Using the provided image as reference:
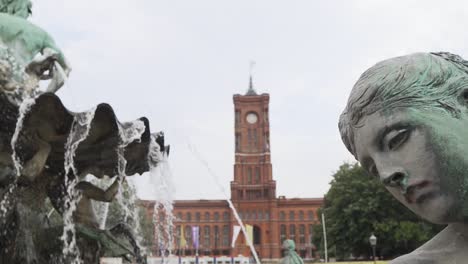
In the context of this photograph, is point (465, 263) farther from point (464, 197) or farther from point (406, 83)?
point (406, 83)

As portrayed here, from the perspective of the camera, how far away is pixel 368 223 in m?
31.5

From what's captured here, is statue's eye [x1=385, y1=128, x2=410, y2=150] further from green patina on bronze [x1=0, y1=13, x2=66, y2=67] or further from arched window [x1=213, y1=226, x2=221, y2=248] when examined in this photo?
arched window [x1=213, y1=226, x2=221, y2=248]

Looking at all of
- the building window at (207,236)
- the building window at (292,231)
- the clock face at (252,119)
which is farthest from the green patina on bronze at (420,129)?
the building window at (292,231)

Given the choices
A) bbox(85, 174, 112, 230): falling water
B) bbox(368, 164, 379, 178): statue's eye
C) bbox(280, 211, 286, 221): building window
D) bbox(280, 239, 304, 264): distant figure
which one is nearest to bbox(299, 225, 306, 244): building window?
bbox(280, 211, 286, 221): building window

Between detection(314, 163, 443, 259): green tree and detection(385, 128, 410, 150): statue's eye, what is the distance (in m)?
29.0

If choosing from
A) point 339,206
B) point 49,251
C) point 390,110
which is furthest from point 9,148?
point 339,206

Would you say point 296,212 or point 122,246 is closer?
point 122,246

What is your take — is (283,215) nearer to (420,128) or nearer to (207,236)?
(207,236)

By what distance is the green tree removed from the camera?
29.6m

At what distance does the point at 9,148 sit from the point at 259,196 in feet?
263

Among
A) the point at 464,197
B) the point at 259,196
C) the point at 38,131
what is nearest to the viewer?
the point at 464,197

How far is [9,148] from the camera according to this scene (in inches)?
235

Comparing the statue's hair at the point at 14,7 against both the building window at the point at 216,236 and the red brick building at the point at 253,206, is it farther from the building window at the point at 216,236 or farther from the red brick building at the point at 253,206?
the building window at the point at 216,236

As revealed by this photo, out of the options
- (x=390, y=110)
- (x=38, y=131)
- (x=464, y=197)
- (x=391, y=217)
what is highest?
(x=391, y=217)
